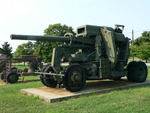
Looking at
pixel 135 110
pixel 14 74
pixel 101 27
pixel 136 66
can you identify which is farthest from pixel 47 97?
pixel 14 74

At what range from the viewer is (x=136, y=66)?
1023cm

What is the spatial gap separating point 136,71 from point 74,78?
3787 mm

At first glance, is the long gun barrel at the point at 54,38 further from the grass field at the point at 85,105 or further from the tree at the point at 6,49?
the tree at the point at 6,49

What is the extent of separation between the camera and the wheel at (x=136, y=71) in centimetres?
1021

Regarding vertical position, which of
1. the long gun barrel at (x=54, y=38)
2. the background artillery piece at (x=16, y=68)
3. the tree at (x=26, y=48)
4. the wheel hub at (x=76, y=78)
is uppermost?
the tree at (x=26, y=48)

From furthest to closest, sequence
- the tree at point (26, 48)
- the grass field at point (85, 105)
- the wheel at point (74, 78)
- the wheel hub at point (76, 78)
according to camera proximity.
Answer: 1. the tree at point (26, 48)
2. the wheel hub at point (76, 78)
3. the wheel at point (74, 78)
4. the grass field at point (85, 105)

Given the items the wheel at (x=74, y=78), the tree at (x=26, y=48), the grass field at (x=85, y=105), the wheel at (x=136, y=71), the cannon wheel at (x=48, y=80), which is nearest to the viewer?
the grass field at (x=85, y=105)

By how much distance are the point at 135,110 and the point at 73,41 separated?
13.9ft

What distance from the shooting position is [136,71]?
10.2 m

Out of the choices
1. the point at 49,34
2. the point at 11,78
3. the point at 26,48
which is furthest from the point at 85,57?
the point at 26,48

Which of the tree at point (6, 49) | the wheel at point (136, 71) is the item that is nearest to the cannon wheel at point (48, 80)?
the wheel at point (136, 71)

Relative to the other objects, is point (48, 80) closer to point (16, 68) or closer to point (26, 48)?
point (16, 68)

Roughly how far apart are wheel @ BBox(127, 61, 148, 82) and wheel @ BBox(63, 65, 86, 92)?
10.7 feet

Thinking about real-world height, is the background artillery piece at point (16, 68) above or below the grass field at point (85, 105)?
above
